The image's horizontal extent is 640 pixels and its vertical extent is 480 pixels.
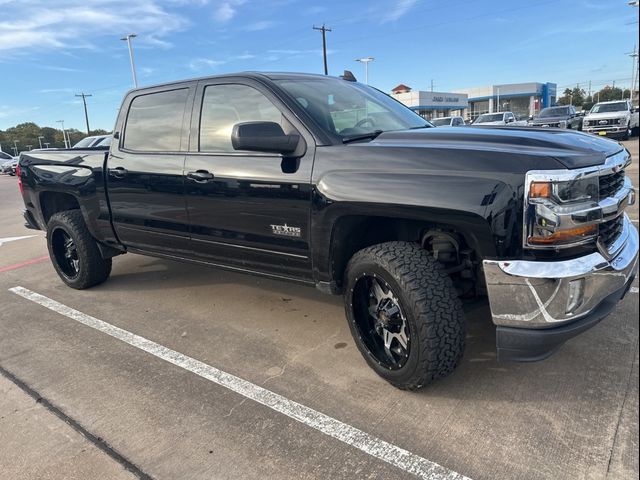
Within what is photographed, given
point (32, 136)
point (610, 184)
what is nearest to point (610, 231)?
point (610, 184)

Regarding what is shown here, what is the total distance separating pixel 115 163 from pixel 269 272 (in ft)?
6.07

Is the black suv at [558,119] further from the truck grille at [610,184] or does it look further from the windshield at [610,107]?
the truck grille at [610,184]

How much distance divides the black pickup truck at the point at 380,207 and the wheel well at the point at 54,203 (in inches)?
37.5

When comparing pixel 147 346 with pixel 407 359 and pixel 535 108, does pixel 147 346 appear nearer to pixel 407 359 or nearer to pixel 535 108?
pixel 407 359

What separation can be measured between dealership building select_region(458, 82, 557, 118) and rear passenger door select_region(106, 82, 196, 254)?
210ft

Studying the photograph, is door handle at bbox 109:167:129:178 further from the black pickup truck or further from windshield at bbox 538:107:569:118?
windshield at bbox 538:107:569:118

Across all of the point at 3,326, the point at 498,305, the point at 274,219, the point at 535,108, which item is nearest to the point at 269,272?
the point at 274,219

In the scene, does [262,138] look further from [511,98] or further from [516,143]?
[511,98]

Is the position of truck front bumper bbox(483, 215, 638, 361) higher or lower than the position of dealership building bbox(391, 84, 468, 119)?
lower

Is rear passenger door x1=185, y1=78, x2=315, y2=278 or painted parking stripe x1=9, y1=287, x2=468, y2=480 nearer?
painted parking stripe x1=9, y1=287, x2=468, y2=480

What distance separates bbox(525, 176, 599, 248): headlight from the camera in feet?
7.56

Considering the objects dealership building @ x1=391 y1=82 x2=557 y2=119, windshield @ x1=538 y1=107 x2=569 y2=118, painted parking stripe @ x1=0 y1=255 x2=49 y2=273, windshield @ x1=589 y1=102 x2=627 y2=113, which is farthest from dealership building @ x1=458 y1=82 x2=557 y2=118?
painted parking stripe @ x1=0 y1=255 x2=49 y2=273

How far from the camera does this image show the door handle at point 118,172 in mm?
4250

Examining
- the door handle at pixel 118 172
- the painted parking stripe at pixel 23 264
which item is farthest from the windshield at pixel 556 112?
the door handle at pixel 118 172
